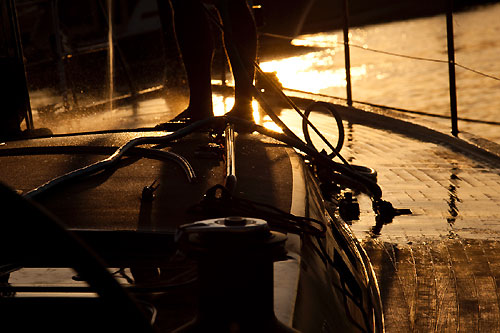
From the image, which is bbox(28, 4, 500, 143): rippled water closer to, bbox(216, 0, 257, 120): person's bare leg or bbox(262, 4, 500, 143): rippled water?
bbox(262, 4, 500, 143): rippled water

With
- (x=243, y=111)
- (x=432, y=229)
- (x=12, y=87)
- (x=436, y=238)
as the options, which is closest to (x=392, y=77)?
(x=12, y=87)

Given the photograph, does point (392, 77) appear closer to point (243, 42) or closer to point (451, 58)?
point (451, 58)

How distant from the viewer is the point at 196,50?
460 centimetres

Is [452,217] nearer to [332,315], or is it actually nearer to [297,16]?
[332,315]

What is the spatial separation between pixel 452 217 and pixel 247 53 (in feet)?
3.80

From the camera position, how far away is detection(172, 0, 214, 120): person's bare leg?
4.48m

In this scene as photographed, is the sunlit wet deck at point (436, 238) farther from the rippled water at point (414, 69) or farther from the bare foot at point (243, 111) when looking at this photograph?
the rippled water at point (414, 69)

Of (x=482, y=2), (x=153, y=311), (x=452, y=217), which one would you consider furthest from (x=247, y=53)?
(x=482, y=2)

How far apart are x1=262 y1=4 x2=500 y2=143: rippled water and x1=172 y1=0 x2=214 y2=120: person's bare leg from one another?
710 cm

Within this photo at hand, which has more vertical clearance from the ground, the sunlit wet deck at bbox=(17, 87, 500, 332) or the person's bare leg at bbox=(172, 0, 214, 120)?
the person's bare leg at bbox=(172, 0, 214, 120)

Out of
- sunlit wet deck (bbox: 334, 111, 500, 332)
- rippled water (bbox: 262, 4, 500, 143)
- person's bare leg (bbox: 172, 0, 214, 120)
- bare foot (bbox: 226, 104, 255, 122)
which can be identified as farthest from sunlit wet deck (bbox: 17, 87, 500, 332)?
rippled water (bbox: 262, 4, 500, 143)

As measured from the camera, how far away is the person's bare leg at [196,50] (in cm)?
448

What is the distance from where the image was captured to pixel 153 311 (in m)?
1.39

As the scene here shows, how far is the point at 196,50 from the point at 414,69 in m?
19.6
